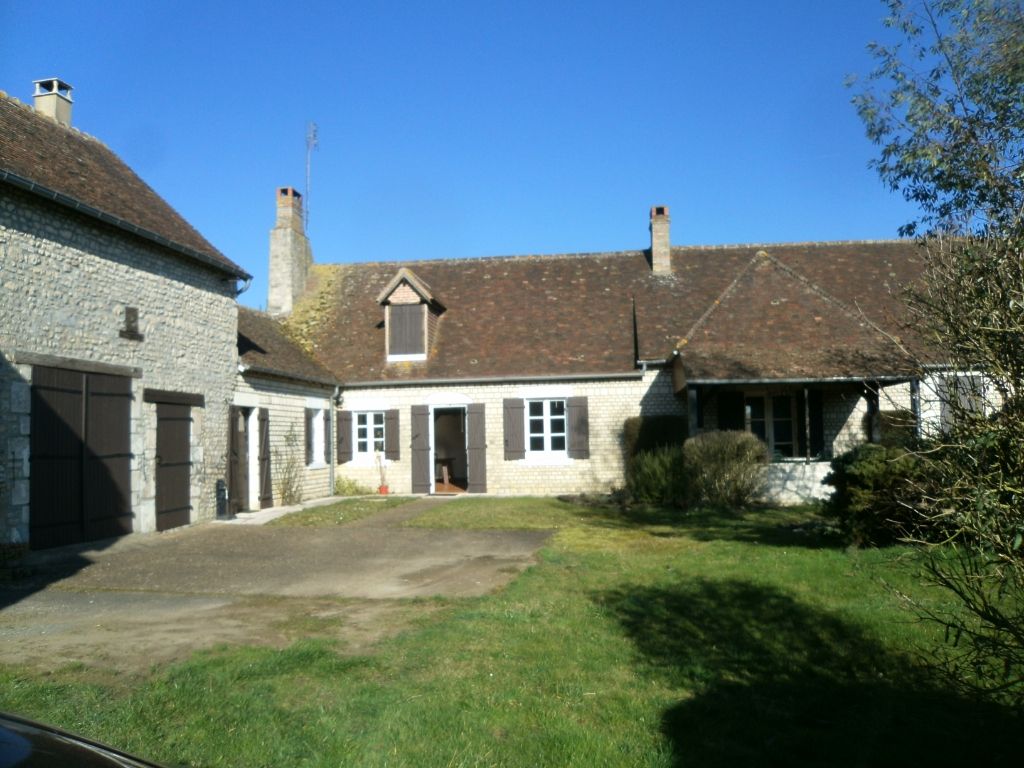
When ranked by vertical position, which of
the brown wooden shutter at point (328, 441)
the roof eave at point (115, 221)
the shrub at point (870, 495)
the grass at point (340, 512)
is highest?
the roof eave at point (115, 221)

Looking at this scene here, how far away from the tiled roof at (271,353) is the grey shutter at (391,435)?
64.6 inches

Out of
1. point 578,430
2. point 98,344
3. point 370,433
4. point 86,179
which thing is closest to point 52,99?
point 86,179

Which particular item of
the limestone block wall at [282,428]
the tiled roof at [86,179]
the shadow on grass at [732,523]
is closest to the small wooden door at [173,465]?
the limestone block wall at [282,428]

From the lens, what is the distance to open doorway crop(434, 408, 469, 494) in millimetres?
23859

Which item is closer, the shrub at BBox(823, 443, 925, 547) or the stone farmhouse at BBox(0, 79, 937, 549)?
the shrub at BBox(823, 443, 925, 547)

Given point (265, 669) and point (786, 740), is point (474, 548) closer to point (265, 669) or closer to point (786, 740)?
point (265, 669)

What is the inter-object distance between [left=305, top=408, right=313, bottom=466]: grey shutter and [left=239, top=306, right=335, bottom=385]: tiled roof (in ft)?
2.68

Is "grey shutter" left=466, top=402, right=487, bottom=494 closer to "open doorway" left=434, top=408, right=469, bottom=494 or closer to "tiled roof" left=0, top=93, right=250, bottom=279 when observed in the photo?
"open doorway" left=434, top=408, right=469, bottom=494

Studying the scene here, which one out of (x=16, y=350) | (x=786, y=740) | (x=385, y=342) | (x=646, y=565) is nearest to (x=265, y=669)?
(x=786, y=740)

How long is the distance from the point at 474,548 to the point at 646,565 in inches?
107

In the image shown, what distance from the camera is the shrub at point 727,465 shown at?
589 inches

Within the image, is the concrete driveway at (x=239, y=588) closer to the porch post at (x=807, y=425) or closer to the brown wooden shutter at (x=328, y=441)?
the brown wooden shutter at (x=328, y=441)

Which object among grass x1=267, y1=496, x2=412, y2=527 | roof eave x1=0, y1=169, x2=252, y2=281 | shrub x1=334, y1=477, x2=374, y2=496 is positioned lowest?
grass x1=267, y1=496, x2=412, y2=527

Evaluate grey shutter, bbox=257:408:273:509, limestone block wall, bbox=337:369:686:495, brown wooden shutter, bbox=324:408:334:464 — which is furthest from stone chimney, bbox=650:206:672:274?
grey shutter, bbox=257:408:273:509
